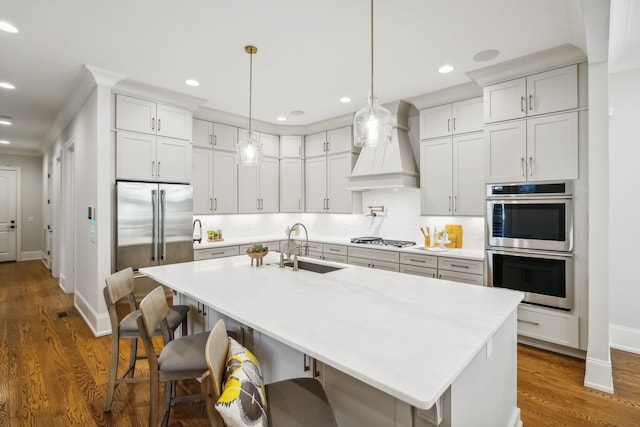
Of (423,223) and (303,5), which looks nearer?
(303,5)

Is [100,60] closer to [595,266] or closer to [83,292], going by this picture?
[83,292]

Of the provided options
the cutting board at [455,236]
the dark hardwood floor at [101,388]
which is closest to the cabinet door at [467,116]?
the cutting board at [455,236]

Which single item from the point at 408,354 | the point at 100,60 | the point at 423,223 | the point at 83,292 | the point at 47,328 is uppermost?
the point at 100,60

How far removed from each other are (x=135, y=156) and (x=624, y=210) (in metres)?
5.28

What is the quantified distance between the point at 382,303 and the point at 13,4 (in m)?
3.23

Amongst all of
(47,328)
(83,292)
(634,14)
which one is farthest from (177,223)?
(634,14)

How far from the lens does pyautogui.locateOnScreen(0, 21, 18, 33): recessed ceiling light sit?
99.2 inches

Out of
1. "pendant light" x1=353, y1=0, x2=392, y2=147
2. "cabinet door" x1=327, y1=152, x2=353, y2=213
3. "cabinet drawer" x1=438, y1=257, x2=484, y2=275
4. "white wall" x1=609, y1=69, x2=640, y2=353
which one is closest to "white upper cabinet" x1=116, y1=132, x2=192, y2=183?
"cabinet door" x1=327, y1=152, x2=353, y2=213

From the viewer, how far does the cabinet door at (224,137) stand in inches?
192

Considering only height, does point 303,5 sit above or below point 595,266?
above

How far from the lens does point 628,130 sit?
A: 3203mm

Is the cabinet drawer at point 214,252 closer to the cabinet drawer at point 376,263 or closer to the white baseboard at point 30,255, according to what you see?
the cabinet drawer at point 376,263

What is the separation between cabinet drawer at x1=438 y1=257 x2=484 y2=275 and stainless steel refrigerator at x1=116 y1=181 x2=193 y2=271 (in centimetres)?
314

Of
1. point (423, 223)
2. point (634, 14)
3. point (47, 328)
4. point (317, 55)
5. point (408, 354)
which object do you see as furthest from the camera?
point (423, 223)
